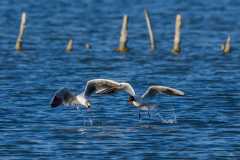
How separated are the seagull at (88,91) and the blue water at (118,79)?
64 centimetres

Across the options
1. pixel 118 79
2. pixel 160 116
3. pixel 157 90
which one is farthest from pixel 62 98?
pixel 118 79

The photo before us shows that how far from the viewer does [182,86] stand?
33.6m

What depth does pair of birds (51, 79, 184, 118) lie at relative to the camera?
2538 cm

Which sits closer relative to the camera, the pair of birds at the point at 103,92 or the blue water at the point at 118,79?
the blue water at the point at 118,79

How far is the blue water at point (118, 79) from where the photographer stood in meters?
23.1

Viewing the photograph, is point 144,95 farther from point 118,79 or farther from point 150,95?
point 118,79

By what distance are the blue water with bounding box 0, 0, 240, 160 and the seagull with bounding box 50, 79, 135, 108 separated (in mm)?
638

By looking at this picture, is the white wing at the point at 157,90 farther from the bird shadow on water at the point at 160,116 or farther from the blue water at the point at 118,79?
the bird shadow on water at the point at 160,116

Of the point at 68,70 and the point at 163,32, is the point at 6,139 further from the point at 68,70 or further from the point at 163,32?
the point at 163,32

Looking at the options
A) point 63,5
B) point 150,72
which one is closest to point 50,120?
point 150,72

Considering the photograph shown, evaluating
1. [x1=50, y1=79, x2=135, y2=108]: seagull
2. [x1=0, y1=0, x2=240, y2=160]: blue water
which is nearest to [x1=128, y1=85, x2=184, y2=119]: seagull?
[x1=50, y1=79, x2=135, y2=108]: seagull

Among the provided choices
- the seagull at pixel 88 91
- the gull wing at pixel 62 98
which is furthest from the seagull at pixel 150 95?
the gull wing at pixel 62 98

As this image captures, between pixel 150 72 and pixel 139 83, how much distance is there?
2809mm

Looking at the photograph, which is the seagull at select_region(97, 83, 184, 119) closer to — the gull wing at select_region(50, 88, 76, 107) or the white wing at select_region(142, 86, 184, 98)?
the white wing at select_region(142, 86, 184, 98)
